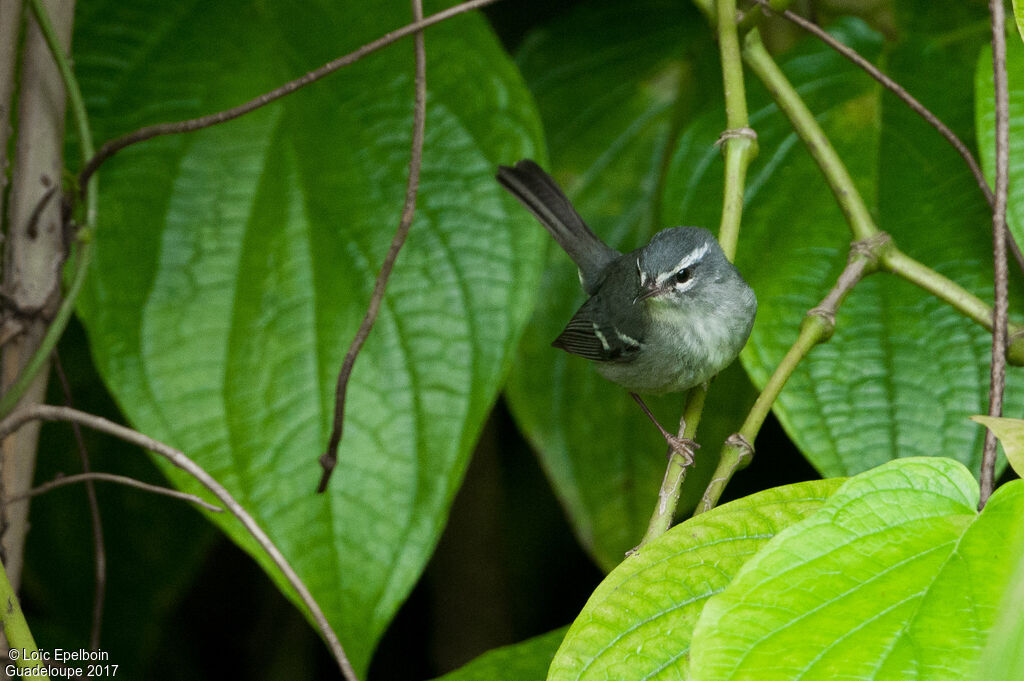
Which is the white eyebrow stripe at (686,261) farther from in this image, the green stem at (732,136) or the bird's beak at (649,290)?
the green stem at (732,136)

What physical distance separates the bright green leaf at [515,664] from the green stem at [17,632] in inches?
20.5

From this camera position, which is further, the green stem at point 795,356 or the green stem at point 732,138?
the green stem at point 732,138

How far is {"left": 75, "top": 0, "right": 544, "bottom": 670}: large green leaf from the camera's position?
166cm

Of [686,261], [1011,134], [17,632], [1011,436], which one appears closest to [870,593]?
[1011,436]

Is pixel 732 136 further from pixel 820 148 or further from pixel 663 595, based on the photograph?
pixel 663 595

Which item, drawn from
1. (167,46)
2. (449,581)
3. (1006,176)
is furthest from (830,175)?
(449,581)

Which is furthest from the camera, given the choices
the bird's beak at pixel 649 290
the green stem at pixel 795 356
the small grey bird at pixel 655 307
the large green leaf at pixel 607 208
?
the large green leaf at pixel 607 208

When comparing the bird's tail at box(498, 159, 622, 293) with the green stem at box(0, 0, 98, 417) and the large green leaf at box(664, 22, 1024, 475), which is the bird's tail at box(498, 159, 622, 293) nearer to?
the large green leaf at box(664, 22, 1024, 475)

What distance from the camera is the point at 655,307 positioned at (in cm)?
210

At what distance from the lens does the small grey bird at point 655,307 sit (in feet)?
6.24

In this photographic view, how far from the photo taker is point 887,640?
800mm

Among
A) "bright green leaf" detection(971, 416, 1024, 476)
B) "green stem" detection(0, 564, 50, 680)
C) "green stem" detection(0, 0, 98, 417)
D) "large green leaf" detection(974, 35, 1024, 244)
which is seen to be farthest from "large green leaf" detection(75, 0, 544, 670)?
"bright green leaf" detection(971, 416, 1024, 476)

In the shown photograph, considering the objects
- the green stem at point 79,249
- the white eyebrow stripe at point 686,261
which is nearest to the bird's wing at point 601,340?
the white eyebrow stripe at point 686,261

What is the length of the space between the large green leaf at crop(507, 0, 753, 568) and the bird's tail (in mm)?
144
